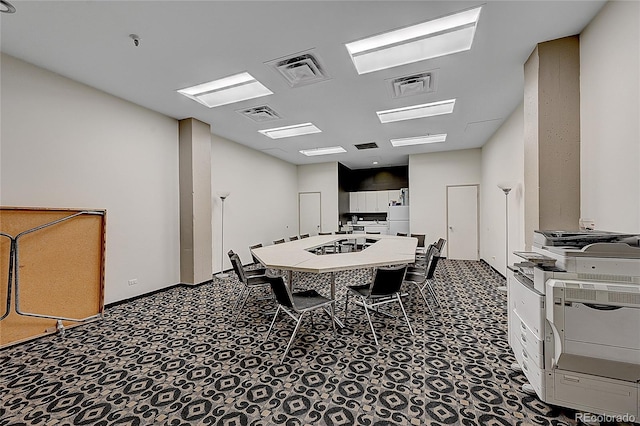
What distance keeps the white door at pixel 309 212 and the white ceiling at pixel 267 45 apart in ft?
15.9

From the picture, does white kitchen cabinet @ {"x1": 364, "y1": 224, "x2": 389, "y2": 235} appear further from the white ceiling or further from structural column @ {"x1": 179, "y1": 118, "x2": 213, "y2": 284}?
structural column @ {"x1": 179, "y1": 118, "x2": 213, "y2": 284}

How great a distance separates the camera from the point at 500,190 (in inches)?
230

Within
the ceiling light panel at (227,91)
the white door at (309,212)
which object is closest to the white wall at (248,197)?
the white door at (309,212)

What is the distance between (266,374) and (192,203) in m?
3.77

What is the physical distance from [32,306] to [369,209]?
8808 mm

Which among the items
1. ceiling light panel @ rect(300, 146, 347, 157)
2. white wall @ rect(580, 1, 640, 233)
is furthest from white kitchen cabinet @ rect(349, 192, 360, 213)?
white wall @ rect(580, 1, 640, 233)

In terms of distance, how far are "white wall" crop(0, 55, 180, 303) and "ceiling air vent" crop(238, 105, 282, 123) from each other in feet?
5.04

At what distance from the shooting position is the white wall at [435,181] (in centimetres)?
776

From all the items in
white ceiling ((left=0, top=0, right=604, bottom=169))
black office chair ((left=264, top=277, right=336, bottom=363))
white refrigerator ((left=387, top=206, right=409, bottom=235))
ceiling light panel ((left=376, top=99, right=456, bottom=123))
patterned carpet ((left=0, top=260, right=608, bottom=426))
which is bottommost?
patterned carpet ((left=0, top=260, right=608, bottom=426))

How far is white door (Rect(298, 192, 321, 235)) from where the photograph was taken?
9.48 meters

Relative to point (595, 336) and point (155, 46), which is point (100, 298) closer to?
point (155, 46)

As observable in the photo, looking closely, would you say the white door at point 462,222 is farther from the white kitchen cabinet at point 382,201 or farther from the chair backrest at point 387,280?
the chair backrest at point 387,280

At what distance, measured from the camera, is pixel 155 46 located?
9.73 ft

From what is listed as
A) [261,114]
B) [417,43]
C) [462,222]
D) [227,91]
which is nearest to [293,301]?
[417,43]
